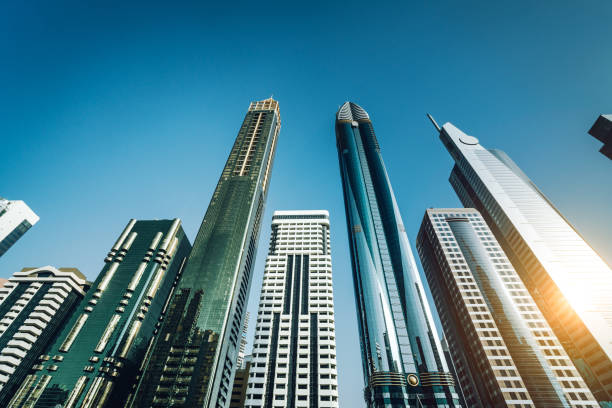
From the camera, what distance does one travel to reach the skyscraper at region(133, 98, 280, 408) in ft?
251

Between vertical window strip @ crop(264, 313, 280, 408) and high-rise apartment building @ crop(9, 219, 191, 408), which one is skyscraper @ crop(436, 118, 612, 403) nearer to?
vertical window strip @ crop(264, 313, 280, 408)

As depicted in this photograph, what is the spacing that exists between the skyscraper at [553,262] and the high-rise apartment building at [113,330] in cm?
14028

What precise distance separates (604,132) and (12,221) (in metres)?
225

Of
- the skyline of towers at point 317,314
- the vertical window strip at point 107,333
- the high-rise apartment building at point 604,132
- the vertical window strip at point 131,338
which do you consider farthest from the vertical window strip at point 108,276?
the high-rise apartment building at point 604,132

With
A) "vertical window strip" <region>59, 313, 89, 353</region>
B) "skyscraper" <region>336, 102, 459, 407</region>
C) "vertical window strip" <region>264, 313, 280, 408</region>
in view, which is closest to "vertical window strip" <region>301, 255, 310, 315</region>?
"vertical window strip" <region>264, 313, 280, 408</region>

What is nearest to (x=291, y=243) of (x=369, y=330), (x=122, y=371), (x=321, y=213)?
(x=321, y=213)

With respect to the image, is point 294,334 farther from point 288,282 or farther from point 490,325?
point 490,325

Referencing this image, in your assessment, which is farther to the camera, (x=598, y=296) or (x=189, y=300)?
(x=189, y=300)

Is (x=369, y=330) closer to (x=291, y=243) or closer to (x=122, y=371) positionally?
(x=291, y=243)

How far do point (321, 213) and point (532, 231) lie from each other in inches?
3406

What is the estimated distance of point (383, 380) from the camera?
86375mm

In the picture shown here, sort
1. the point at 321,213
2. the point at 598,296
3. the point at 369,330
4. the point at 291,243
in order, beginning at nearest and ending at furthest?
1. the point at 598,296
2. the point at 369,330
3. the point at 291,243
4. the point at 321,213

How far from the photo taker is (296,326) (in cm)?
10225

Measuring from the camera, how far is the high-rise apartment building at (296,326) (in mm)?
85812
